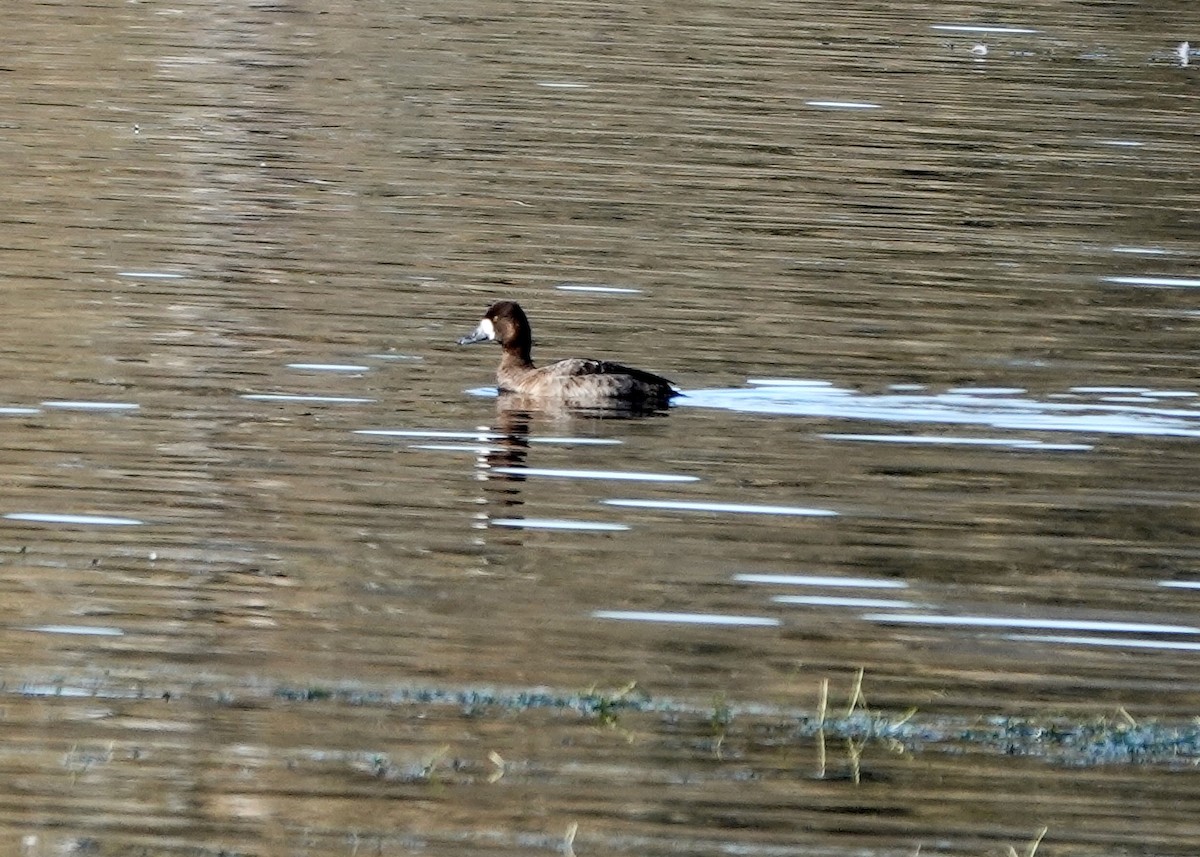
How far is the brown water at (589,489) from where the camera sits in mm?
8273

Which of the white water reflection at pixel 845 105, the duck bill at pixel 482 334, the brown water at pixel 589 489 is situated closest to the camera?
the brown water at pixel 589 489

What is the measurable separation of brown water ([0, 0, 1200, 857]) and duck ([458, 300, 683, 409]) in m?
0.27

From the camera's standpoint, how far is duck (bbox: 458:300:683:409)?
1454 centimetres

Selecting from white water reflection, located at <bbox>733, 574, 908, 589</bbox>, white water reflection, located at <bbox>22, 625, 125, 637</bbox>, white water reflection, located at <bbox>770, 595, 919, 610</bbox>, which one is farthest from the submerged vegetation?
white water reflection, located at <bbox>733, 574, 908, 589</bbox>

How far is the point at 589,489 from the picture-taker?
12.7 metres

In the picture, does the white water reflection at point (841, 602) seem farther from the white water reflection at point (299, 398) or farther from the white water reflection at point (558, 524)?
the white water reflection at point (299, 398)

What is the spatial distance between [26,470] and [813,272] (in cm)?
815

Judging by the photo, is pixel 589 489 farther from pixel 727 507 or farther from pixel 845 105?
pixel 845 105

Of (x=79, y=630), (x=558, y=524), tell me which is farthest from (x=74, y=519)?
(x=558, y=524)

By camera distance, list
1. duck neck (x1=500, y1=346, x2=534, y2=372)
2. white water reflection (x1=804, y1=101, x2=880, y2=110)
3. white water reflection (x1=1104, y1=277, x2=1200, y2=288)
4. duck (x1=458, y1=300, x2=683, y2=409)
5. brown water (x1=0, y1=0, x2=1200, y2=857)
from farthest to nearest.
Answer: white water reflection (x1=804, y1=101, x2=880, y2=110) → white water reflection (x1=1104, y1=277, x2=1200, y2=288) → duck neck (x1=500, y1=346, x2=534, y2=372) → duck (x1=458, y1=300, x2=683, y2=409) → brown water (x1=0, y1=0, x2=1200, y2=857)

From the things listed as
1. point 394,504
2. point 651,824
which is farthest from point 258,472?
point 651,824

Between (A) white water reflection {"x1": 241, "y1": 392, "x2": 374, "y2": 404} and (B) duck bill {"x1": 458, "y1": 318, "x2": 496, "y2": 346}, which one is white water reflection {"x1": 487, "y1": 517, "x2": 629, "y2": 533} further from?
(B) duck bill {"x1": 458, "y1": 318, "x2": 496, "y2": 346}

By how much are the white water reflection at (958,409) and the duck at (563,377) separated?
0.32 metres

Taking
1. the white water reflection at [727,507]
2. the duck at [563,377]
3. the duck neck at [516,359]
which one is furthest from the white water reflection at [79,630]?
the duck neck at [516,359]
